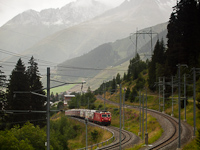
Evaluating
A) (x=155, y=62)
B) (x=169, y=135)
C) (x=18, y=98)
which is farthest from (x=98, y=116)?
(x=155, y=62)

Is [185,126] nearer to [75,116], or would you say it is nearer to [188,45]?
[188,45]

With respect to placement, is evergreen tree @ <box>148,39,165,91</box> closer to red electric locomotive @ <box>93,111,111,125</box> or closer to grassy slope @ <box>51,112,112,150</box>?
red electric locomotive @ <box>93,111,111,125</box>

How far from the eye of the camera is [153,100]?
319 ft

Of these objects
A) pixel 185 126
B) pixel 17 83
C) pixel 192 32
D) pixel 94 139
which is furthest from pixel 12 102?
pixel 192 32

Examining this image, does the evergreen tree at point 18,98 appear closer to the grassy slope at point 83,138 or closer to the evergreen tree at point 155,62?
the grassy slope at point 83,138

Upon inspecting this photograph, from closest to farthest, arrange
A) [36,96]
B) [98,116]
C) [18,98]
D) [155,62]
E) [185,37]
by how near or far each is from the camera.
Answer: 1. [18,98]
2. [36,96]
3. [98,116]
4. [185,37]
5. [155,62]

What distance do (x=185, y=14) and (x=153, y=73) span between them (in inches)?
1051

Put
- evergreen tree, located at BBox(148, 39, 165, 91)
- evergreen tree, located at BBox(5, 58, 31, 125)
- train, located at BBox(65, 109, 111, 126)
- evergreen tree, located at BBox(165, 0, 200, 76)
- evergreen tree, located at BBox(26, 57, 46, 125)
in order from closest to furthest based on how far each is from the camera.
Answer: evergreen tree, located at BBox(5, 58, 31, 125) → evergreen tree, located at BBox(26, 57, 46, 125) → train, located at BBox(65, 109, 111, 126) → evergreen tree, located at BBox(165, 0, 200, 76) → evergreen tree, located at BBox(148, 39, 165, 91)

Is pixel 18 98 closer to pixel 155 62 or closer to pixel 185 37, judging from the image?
pixel 185 37

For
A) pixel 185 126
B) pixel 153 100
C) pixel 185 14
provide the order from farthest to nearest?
1. pixel 153 100
2. pixel 185 14
3. pixel 185 126

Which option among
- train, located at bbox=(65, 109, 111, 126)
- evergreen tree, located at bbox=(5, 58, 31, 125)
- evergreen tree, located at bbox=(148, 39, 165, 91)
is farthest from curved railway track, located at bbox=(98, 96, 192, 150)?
evergreen tree, located at bbox=(148, 39, 165, 91)

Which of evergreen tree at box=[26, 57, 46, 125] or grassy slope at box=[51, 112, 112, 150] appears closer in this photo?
grassy slope at box=[51, 112, 112, 150]

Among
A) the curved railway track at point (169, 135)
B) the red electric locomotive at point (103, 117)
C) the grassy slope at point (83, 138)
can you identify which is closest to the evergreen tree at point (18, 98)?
the grassy slope at point (83, 138)

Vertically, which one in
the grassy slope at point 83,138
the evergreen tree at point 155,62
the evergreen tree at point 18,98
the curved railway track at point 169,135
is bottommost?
the grassy slope at point 83,138
